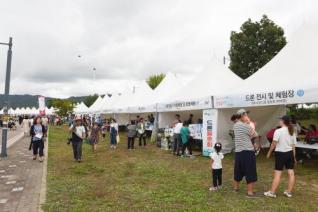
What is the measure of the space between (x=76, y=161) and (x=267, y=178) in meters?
6.68

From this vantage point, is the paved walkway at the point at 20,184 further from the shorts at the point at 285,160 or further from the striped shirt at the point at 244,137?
the shorts at the point at 285,160

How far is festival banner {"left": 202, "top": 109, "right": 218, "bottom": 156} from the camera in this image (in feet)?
40.4

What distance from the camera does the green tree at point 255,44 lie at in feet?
87.6

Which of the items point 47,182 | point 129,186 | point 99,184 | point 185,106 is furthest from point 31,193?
point 185,106

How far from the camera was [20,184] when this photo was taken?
7.78 metres

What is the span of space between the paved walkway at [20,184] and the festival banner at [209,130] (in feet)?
20.0

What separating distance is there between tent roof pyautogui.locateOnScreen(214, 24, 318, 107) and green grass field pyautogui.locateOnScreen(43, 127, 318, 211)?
2.13 meters

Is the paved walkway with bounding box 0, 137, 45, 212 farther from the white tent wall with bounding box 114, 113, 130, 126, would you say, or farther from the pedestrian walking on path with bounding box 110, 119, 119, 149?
the white tent wall with bounding box 114, 113, 130, 126

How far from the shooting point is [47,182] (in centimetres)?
797

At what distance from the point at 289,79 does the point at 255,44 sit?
17654 millimetres

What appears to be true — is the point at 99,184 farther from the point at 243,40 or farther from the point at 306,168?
the point at 243,40

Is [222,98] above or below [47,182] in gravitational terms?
above

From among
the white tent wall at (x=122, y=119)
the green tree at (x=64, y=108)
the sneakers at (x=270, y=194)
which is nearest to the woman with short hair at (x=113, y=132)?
the sneakers at (x=270, y=194)

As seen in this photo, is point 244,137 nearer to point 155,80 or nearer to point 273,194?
point 273,194
